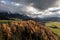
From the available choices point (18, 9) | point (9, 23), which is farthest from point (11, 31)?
point (18, 9)

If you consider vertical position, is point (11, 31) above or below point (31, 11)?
below

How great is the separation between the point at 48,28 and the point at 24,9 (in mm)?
574

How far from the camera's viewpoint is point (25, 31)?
11.4ft

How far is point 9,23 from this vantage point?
341 cm

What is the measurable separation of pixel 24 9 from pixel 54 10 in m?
0.57

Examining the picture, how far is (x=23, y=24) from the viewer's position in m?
3.46

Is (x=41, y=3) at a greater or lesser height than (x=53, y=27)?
greater

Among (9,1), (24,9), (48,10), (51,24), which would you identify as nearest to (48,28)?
(51,24)

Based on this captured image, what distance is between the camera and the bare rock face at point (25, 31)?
338cm

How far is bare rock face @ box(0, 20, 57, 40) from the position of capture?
133 inches

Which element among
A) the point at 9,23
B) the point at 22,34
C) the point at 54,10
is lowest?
the point at 22,34

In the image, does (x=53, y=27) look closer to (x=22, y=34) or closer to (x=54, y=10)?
(x=54, y=10)

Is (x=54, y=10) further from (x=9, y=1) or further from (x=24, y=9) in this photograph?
(x=9, y=1)

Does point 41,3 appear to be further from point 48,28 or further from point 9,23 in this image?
point 9,23
